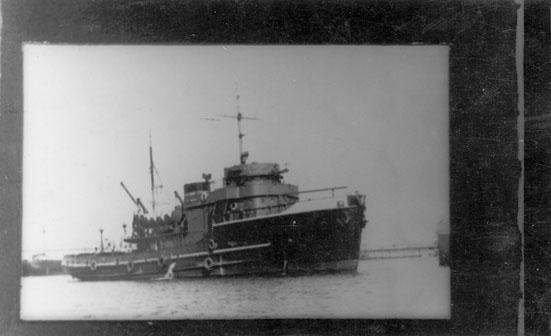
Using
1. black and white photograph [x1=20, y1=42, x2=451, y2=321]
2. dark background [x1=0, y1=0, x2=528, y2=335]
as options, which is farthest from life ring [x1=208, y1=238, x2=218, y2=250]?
dark background [x1=0, y1=0, x2=528, y2=335]

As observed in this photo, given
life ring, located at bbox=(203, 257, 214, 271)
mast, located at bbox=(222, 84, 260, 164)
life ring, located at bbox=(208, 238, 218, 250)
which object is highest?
mast, located at bbox=(222, 84, 260, 164)

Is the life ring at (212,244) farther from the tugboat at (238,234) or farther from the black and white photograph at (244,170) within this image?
the black and white photograph at (244,170)

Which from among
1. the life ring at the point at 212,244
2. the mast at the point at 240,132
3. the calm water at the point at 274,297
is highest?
Answer: the mast at the point at 240,132

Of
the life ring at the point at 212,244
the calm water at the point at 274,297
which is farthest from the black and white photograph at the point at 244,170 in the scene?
the life ring at the point at 212,244

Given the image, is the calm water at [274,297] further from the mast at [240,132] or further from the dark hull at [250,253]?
the mast at [240,132]

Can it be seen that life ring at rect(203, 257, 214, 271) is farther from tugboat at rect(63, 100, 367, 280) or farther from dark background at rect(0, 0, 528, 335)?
dark background at rect(0, 0, 528, 335)

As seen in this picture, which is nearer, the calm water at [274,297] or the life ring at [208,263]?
the calm water at [274,297]

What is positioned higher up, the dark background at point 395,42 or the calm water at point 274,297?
the dark background at point 395,42
